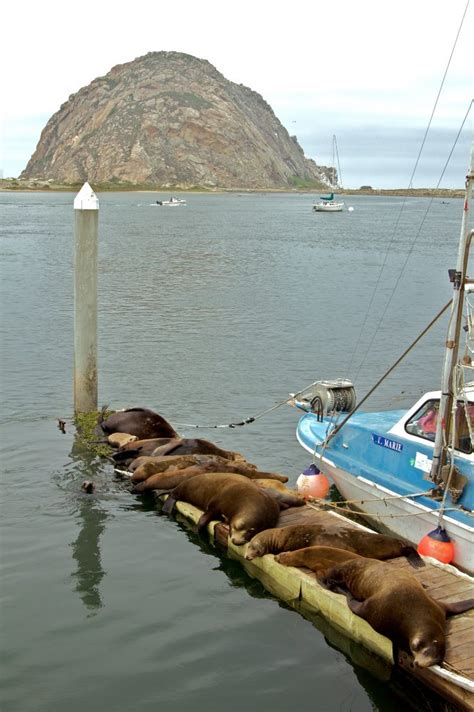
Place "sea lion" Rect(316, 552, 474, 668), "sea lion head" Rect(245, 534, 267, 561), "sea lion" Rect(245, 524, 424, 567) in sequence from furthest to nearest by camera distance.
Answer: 1. "sea lion head" Rect(245, 534, 267, 561)
2. "sea lion" Rect(245, 524, 424, 567)
3. "sea lion" Rect(316, 552, 474, 668)

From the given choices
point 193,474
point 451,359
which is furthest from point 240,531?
point 451,359

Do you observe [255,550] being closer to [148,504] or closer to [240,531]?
[240,531]

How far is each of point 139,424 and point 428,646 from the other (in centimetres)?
872

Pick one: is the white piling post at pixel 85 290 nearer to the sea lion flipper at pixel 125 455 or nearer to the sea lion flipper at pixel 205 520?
the sea lion flipper at pixel 125 455

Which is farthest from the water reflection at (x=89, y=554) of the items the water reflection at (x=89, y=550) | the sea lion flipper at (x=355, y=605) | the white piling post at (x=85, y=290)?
the white piling post at (x=85, y=290)

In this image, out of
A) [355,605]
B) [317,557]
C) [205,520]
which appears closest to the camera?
[355,605]

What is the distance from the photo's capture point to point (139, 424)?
51.2 ft

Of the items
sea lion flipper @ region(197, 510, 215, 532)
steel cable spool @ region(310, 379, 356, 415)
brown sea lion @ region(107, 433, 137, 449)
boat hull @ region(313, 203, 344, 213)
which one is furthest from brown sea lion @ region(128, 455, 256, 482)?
boat hull @ region(313, 203, 344, 213)

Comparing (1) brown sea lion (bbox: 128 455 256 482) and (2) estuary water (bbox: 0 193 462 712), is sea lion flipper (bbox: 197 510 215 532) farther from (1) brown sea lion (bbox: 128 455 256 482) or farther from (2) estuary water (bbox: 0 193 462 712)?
(1) brown sea lion (bbox: 128 455 256 482)

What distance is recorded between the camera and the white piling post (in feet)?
51.7

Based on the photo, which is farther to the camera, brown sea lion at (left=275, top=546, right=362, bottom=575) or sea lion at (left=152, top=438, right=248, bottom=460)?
sea lion at (left=152, top=438, right=248, bottom=460)

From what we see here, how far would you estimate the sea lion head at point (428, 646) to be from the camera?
7.69 m

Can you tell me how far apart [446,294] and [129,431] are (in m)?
27.5

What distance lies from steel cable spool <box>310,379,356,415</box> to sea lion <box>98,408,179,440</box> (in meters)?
2.87
